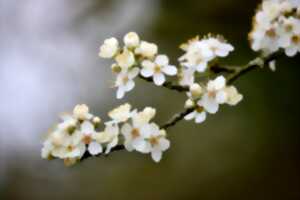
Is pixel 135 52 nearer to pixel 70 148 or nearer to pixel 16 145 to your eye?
pixel 70 148

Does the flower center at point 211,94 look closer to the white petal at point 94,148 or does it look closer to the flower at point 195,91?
the flower at point 195,91

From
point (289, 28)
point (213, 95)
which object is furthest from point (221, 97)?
point (289, 28)

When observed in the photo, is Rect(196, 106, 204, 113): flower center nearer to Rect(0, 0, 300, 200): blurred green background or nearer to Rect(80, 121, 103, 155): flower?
Rect(80, 121, 103, 155): flower

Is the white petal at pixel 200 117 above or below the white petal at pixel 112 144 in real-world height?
above

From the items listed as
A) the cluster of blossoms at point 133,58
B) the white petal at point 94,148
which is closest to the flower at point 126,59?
the cluster of blossoms at point 133,58

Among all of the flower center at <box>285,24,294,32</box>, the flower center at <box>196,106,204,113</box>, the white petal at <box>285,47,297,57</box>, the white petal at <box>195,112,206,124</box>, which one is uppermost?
the flower center at <box>285,24,294,32</box>

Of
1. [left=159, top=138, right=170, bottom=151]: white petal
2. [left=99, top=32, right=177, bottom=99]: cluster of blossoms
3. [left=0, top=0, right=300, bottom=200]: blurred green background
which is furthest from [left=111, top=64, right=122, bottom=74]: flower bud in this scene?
[left=0, top=0, right=300, bottom=200]: blurred green background
